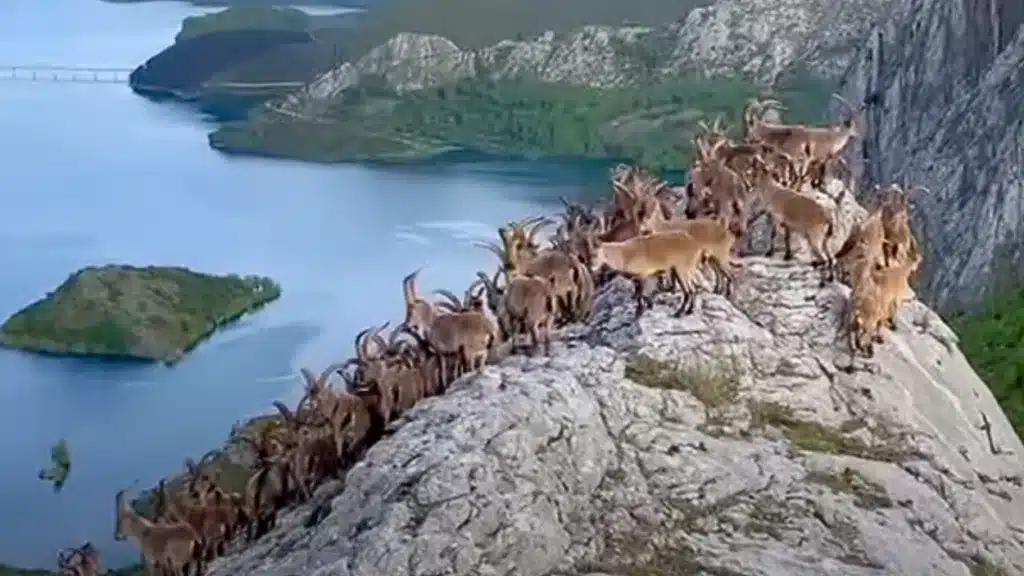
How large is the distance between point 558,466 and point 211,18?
106 meters

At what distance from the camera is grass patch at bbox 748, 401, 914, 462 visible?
23.3 feet

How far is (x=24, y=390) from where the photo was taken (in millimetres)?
48000

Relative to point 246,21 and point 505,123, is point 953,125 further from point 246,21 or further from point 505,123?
point 246,21

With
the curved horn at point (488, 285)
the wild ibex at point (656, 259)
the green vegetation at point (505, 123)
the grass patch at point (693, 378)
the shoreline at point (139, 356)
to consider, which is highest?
the wild ibex at point (656, 259)

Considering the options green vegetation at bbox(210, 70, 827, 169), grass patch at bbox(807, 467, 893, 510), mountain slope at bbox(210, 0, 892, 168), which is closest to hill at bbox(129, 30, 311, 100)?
mountain slope at bbox(210, 0, 892, 168)

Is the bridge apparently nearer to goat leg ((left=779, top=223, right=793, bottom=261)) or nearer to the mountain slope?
the mountain slope

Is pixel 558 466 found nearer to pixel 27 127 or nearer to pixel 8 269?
pixel 8 269

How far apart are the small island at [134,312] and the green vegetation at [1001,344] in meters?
32.3

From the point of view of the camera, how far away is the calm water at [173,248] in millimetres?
39625

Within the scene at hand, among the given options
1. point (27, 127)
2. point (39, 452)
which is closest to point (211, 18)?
point (27, 127)

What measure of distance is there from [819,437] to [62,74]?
8679cm

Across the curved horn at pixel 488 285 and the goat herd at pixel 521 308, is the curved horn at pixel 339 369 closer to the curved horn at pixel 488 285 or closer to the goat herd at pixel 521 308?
the goat herd at pixel 521 308

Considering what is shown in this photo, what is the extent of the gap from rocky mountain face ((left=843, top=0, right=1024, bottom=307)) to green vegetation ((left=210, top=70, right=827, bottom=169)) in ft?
116

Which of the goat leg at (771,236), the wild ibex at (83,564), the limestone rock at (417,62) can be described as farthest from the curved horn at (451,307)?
the limestone rock at (417,62)
